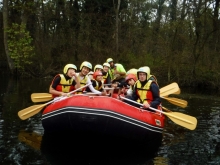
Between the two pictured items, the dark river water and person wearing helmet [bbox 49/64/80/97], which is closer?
the dark river water

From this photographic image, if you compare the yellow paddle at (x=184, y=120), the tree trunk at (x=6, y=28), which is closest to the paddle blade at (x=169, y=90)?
the yellow paddle at (x=184, y=120)

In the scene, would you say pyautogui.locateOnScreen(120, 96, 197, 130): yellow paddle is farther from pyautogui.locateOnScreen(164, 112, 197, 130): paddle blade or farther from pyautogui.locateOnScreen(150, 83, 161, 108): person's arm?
pyautogui.locateOnScreen(150, 83, 161, 108): person's arm

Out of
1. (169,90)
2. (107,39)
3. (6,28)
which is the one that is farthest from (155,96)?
(107,39)

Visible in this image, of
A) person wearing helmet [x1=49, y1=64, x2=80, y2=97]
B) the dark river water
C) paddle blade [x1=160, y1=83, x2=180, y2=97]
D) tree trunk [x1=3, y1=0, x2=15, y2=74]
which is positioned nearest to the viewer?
the dark river water

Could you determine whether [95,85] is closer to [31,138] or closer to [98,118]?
[31,138]

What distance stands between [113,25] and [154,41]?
315 centimetres

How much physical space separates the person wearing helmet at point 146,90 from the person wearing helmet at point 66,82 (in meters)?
1.32

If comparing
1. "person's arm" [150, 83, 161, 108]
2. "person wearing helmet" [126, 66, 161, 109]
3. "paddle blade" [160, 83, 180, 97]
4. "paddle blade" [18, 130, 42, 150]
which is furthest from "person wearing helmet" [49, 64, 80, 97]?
"paddle blade" [160, 83, 180, 97]

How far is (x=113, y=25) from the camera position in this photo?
23000mm

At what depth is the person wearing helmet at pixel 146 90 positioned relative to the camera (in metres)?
6.48

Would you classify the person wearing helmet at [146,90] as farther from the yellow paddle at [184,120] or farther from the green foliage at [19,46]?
the green foliage at [19,46]

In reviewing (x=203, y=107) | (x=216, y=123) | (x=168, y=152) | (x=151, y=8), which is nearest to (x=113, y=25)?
(x=151, y=8)

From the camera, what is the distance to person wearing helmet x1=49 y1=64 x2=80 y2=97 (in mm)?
6824

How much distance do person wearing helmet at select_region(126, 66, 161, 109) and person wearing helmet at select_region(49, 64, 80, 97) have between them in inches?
52.1
